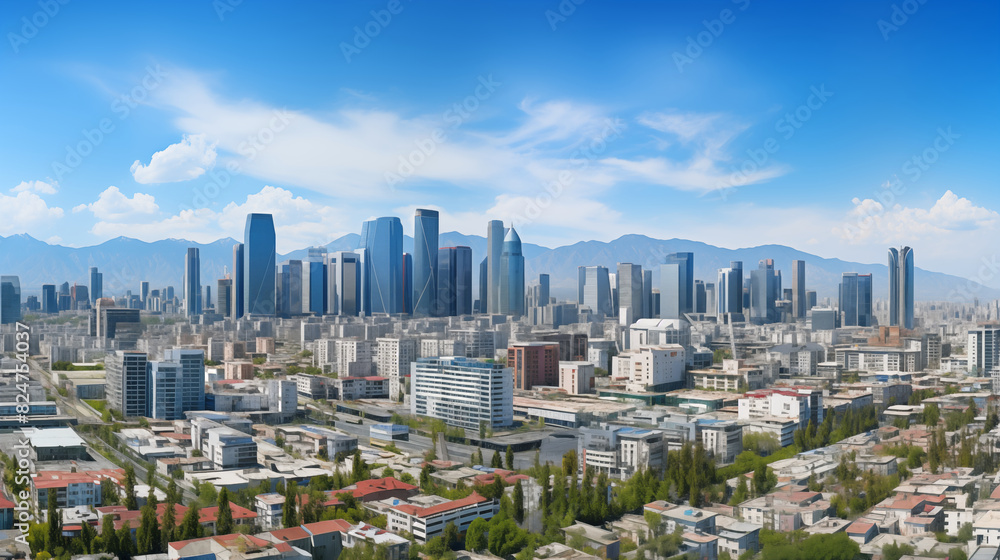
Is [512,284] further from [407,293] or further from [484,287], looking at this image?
[407,293]

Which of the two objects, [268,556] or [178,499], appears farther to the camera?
[178,499]

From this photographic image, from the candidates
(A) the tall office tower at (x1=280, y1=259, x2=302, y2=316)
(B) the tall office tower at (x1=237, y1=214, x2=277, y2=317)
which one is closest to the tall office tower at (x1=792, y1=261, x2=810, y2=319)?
(A) the tall office tower at (x1=280, y1=259, x2=302, y2=316)

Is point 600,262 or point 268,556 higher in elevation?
point 600,262

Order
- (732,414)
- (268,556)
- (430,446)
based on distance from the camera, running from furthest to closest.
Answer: (732,414) → (430,446) → (268,556)

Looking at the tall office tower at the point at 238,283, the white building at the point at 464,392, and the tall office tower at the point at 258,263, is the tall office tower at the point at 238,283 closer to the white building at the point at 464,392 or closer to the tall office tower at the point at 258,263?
the tall office tower at the point at 258,263

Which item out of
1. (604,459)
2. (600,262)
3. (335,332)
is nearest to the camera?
(604,459)

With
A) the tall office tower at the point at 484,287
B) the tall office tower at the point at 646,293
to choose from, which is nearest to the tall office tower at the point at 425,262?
the tall office tower at the point at 484,287

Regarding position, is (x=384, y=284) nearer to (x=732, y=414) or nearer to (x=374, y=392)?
(x=374, y=392)

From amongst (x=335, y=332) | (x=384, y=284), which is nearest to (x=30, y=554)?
(x=335, y=332)
